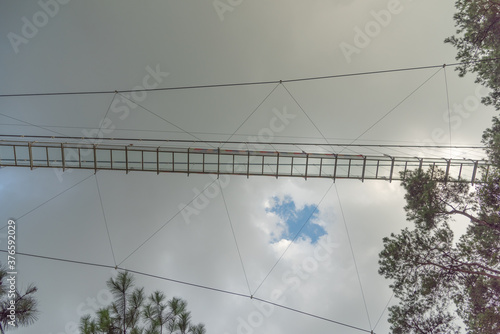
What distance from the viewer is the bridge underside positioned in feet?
48.9

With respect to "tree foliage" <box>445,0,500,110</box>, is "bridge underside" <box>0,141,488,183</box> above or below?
below

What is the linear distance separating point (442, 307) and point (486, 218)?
14.1 feet

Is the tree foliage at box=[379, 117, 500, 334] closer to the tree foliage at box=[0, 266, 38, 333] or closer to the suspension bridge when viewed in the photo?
the suspension bridge

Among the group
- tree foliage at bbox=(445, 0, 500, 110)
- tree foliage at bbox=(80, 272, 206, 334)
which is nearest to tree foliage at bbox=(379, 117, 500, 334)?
tree foliage at bbox=(445, 0, 500, 110)

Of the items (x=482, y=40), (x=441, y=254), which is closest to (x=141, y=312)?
(x=441, y=254)

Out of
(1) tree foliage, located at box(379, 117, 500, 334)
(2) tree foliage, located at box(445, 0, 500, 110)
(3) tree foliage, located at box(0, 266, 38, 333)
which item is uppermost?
(2) tree foliage, located at box(445, 0, 500, 110)

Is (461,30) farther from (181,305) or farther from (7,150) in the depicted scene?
(7,150)

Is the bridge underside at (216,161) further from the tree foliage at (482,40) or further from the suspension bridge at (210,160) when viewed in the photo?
the tree foliage at (482,40)

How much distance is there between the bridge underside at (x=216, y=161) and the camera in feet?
48.9

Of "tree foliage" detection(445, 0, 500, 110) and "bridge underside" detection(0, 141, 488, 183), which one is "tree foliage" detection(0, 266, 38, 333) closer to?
"bridge underside" detection(0, 141, 488, 183)

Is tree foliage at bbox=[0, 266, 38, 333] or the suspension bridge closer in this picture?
tree foliage at bbox=[0, 266, 38, 333]

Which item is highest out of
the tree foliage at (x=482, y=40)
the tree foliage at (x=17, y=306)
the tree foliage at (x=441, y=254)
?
the tree foliage at (x=482, y=40)

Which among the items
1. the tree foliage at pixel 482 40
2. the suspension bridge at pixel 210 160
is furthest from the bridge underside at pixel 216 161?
the tree foliage at pixel 482 40

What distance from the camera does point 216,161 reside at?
16.0 meters
